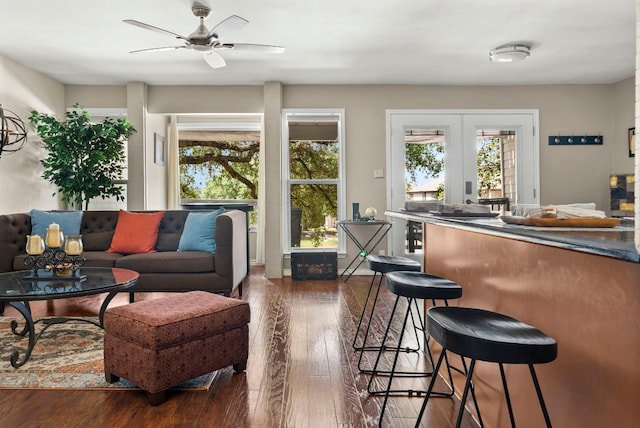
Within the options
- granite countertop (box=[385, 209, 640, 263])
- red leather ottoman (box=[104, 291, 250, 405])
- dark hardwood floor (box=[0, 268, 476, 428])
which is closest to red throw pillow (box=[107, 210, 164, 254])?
dark hardwood floor (box=[0, 268, 476, 428])

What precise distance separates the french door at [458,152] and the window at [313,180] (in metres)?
0.73

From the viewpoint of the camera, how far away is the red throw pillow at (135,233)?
178 inches

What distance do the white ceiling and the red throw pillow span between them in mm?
1782

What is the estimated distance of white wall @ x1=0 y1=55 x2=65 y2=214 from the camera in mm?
4840

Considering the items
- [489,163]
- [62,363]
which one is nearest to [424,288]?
[62,363]

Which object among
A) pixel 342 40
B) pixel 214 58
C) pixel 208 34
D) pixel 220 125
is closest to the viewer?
pixel 208 34

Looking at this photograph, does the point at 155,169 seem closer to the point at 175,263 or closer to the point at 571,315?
the point at 175,263

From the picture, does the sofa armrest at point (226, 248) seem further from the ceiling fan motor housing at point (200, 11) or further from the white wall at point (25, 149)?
the white wall at point (25, 149)

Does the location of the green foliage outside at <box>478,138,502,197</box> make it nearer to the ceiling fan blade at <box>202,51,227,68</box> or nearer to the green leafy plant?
the ceiling fan blade at <box>202,51,227,68</box>

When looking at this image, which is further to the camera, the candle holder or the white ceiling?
the white ceiling

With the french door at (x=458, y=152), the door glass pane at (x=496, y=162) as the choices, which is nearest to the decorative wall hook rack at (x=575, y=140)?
the french door at (x=458, y=152)

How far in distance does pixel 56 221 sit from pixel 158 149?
215 centimetres

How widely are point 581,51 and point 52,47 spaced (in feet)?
18.5

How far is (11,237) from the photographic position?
14.0 feet
